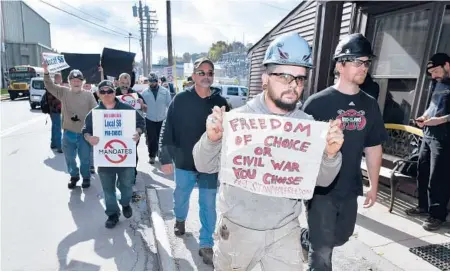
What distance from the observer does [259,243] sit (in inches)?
76.9

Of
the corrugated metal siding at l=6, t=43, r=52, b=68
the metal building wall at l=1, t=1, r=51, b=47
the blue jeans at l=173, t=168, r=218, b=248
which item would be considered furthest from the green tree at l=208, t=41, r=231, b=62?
the blue jeans at l=173, t=168, r=218, b=248

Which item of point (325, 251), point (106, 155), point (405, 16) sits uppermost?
point (405, 16)

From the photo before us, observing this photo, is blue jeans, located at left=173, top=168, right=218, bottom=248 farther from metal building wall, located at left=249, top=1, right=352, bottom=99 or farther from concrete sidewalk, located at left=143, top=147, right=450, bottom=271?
metal building wall, located at left=249, top=1, right=352, bottom=99

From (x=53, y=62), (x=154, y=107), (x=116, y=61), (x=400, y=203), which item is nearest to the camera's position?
(x=400, y=203)

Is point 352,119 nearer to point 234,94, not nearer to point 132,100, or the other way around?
point 132,100

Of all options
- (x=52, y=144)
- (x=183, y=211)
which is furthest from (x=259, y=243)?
(x=52, y=144)

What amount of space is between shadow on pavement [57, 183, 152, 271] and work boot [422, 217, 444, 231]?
11.5 feet

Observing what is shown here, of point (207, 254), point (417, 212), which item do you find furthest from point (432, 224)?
point (207, 254)

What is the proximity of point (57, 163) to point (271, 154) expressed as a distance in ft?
22.7

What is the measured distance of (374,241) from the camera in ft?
12.4

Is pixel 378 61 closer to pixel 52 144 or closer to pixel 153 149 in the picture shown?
pixel 153 149

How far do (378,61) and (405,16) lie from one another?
2.85ft

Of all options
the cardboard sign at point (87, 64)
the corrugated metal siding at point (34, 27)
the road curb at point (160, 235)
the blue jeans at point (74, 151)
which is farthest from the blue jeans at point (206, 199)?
the corrugated metal siding at point (34, 27)

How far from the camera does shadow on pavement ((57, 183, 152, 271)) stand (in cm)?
335
